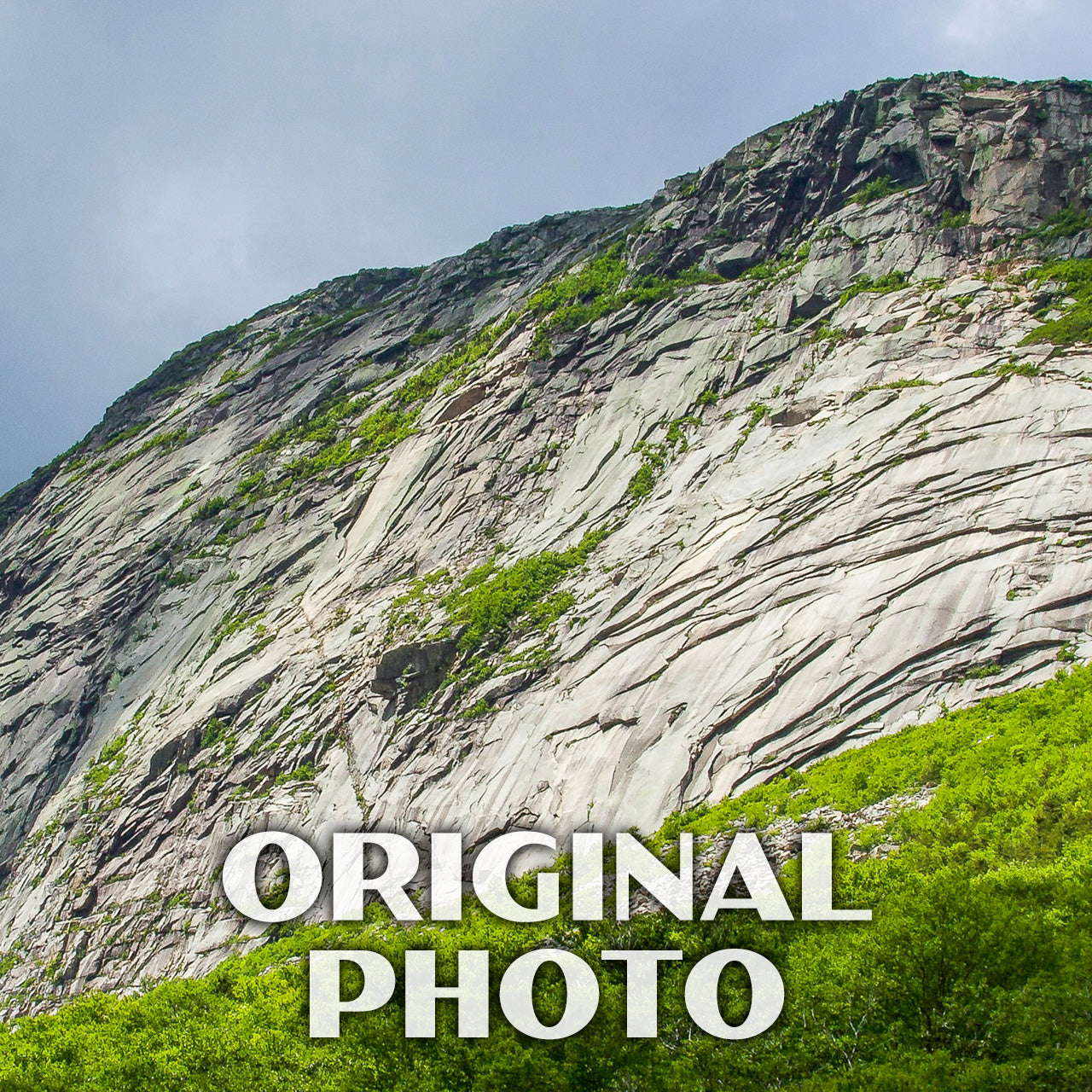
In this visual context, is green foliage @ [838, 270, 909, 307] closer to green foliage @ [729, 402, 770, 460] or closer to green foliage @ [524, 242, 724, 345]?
green foliage @ [729, 402, 770, 460]

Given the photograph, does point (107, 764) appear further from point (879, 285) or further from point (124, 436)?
point (124, 436)

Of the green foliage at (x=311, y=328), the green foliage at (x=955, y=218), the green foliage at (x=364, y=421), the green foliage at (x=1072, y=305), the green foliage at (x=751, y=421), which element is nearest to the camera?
the green foliage at (x=1072, y=305)

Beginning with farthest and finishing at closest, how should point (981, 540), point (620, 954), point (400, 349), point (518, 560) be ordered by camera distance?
1. point (400, 349)
2. point (518, 560)
3. point (981, 540)
4. point (620, 954)

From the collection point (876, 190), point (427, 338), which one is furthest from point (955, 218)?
point (427, 338)

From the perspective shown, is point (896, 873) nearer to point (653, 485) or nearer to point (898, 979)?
point (898, 979)

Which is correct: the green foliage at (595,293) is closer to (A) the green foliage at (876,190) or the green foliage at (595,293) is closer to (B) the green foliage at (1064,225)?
(A) the green foliage at (876,190)

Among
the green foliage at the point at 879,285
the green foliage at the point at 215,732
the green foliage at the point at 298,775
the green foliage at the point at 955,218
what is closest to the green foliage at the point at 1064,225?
the green foliage at the point at 955,218

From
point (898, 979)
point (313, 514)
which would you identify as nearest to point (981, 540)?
point (898, 979)
